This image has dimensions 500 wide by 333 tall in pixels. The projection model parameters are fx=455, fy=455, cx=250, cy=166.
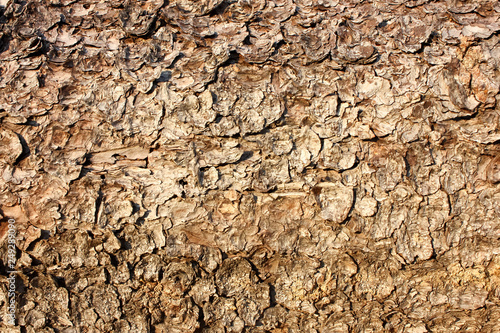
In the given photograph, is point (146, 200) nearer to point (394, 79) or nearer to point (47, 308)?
point (47, 308)

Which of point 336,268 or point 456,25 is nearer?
point 456,25

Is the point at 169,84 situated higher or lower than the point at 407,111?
higher

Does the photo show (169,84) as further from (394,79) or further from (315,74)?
(394,79)

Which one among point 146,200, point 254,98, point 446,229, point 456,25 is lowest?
point 446,229

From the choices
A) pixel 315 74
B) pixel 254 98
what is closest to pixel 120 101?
pixel 254 98

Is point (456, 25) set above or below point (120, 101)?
above

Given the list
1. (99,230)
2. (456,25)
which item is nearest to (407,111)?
(456,25)
